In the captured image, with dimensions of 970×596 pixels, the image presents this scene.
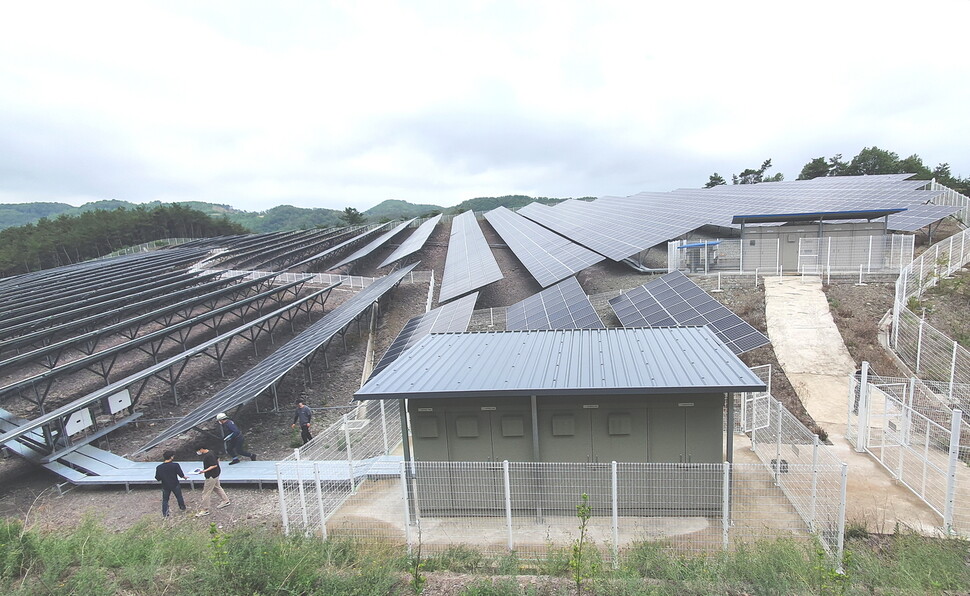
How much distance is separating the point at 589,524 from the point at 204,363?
19142 millimetres

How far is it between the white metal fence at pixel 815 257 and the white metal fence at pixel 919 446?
8.27 metres

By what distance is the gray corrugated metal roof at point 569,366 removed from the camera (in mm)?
8086

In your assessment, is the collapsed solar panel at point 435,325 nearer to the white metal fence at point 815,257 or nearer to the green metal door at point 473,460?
the green metal door at point 473,460

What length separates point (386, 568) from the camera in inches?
252

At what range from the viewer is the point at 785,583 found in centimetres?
559

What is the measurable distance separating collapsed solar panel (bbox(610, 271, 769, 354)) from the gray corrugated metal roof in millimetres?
3374

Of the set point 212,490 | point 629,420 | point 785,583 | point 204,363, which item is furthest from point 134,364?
point 785,583

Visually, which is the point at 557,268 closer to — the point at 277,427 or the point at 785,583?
the point at 277,427

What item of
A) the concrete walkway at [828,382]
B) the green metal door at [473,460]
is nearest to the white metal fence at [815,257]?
the concrete walkway at [828,382]

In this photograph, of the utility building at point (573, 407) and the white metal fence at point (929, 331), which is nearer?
the utility building at point (573, 407)

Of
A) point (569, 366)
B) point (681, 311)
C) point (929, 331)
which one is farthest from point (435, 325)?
point (929, 331)

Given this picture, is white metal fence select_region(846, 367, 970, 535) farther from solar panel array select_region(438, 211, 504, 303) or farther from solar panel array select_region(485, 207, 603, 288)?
solar panel array select_region(438, 211, 504, 303)

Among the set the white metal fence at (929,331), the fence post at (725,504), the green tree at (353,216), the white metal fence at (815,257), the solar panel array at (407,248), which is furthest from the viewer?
the green tree at (353,216)

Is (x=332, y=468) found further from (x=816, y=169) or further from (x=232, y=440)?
(x=816, y=169)
